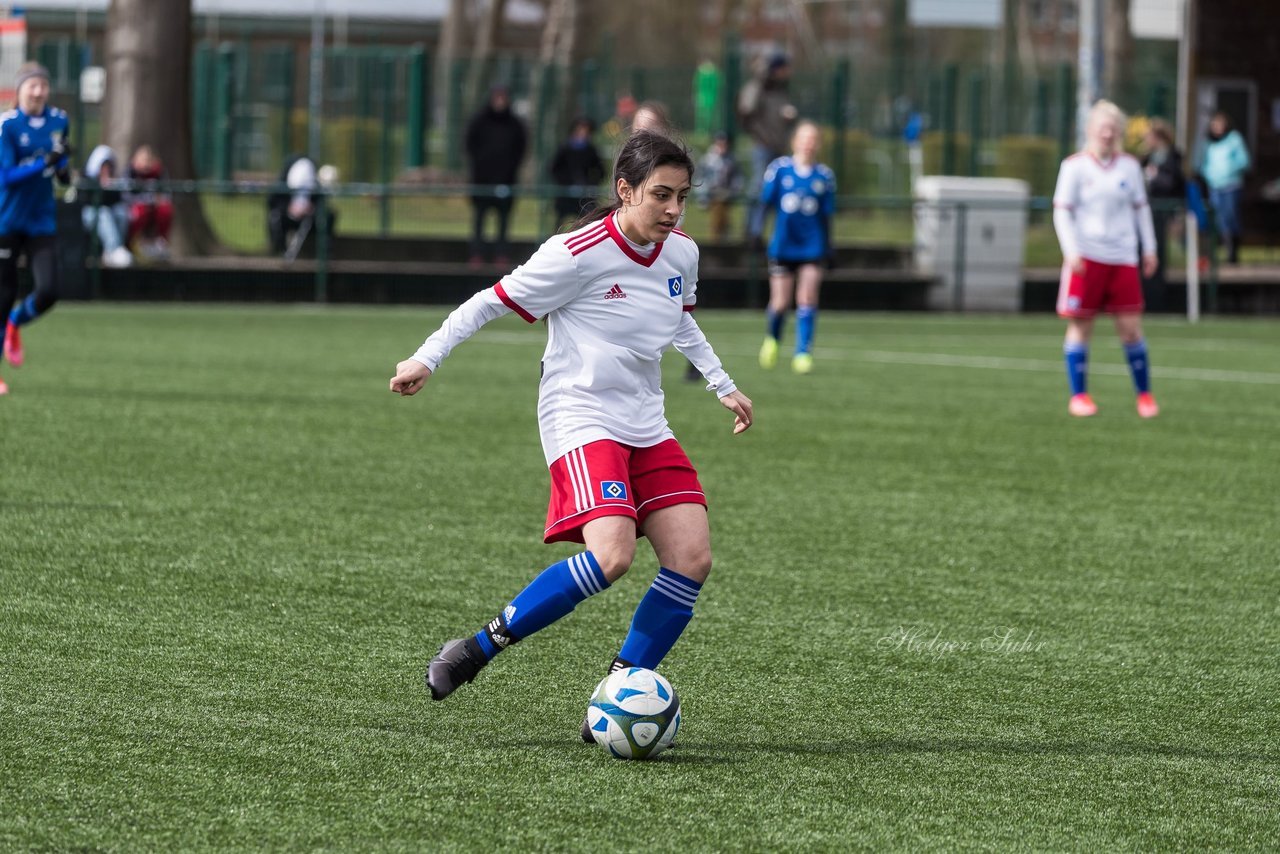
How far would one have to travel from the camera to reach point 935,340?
2064cm

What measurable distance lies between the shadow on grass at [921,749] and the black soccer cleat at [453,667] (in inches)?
8.4

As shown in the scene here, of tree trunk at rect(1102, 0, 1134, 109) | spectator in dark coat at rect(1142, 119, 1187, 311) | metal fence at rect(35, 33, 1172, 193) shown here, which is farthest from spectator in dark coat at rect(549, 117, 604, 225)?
tree trunk at rect(1102, 0, 1134, 109)

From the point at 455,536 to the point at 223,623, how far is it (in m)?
1.91

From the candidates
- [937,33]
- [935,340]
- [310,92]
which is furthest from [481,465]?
[937,33]

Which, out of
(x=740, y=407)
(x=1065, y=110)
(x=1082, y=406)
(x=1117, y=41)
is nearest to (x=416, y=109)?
(x=1065, y=110)

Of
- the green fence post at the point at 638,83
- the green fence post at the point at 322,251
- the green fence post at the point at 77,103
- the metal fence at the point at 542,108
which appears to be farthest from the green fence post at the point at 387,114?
the green fence post at the point at 322,251

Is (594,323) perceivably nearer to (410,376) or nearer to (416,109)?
(410,376)

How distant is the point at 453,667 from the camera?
16.9 ft

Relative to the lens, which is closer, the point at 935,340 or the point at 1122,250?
the point at 1122,250

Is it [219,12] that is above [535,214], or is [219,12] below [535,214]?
above

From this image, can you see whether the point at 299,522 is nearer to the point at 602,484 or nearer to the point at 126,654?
the point at 126,654

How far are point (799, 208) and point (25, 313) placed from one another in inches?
239

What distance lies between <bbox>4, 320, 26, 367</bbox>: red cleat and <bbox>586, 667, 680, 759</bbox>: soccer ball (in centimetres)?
982

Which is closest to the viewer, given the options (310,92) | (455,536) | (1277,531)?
(455,536)
